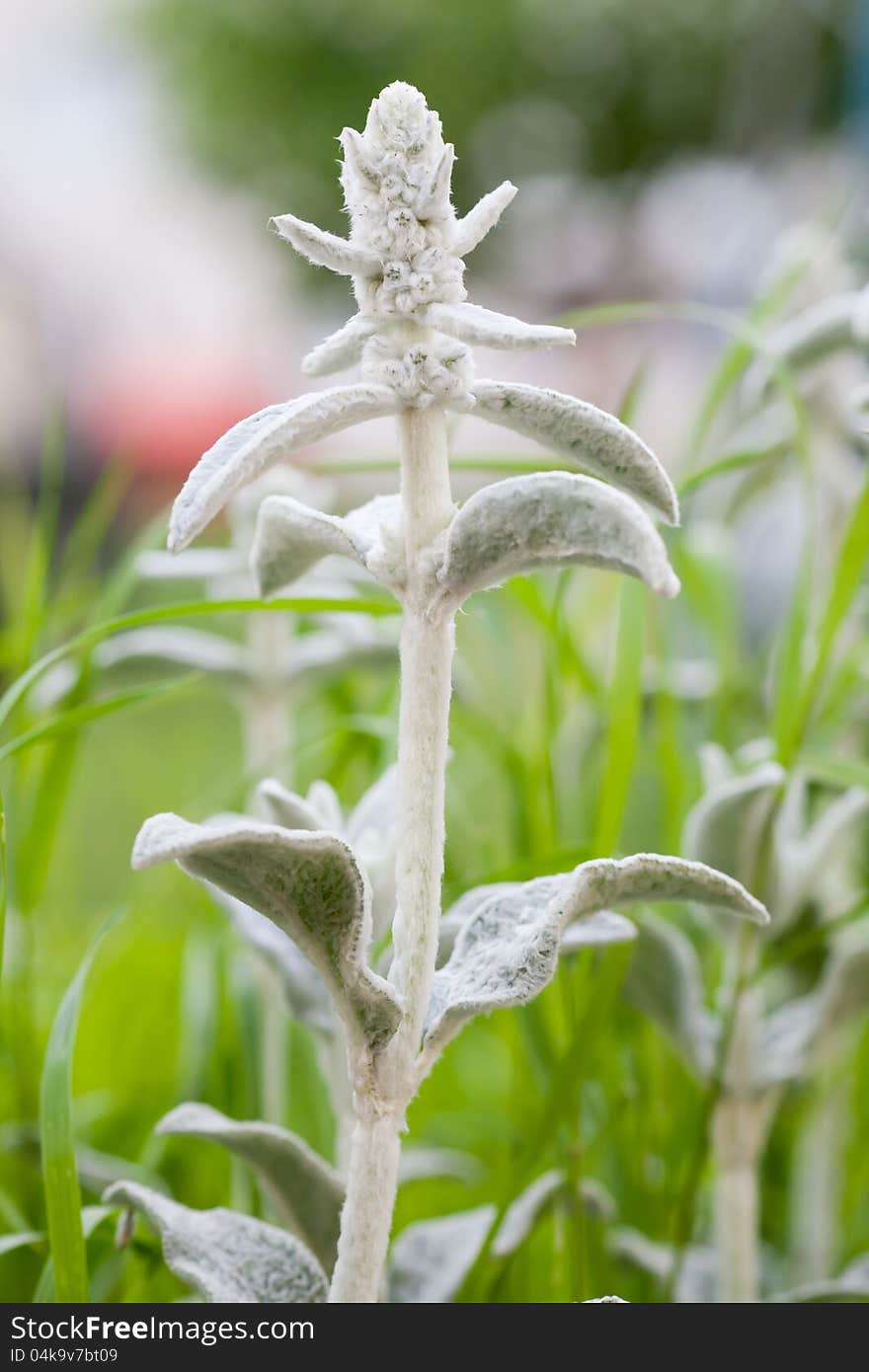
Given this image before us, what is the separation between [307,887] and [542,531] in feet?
0.28

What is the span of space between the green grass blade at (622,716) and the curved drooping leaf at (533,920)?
0.29 feet

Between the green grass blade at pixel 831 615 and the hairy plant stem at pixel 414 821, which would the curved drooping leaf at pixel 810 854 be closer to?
the green grass blade at pixel 831 615

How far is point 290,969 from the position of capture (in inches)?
14.9

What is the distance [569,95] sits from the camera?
5.09 metres

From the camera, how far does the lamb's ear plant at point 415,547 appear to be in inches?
10.4

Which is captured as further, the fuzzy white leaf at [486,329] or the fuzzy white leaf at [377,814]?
the fuzzy white leaf at [377,814]

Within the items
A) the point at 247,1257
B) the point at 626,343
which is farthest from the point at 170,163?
the point at 247,1257

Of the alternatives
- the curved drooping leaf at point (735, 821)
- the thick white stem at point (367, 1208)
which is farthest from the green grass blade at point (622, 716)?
the thick white stem at point (367, 1208)

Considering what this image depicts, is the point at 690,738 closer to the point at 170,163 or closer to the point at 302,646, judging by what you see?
the point at 302,646

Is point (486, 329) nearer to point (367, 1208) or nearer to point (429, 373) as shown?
point (429, 373)

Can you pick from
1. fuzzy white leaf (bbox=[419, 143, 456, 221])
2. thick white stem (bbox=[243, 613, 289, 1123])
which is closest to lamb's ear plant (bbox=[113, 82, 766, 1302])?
fuzzy white leaf (bbox=[419, 143, 456, 221])

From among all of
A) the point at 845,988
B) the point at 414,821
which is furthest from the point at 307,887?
the point at 845,988
